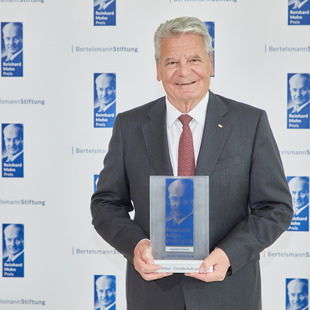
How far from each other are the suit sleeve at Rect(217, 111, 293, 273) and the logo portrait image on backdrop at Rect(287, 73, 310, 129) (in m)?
1.45

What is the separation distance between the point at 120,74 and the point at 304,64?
123 centimetres

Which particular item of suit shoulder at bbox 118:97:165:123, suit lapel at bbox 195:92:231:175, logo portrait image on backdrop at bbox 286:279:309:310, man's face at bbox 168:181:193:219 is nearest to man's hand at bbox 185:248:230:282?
man's face at bbox 168:181:193:219

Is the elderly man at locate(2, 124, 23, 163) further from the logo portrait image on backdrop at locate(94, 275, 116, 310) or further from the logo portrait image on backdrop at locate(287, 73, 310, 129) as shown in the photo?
the logo portrait image on backdrop at locate(287, 73, 310, 129)

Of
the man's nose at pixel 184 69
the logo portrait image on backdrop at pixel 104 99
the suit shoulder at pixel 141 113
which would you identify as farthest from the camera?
the logo portrait image on backdrop at pixel 104 99

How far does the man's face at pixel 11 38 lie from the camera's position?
10.5 feet

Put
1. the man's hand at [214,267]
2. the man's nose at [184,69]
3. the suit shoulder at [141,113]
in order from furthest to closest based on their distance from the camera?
the suit shoulder at [141,113]
the man's nose at [184,69]
the man's hand at [214,267]

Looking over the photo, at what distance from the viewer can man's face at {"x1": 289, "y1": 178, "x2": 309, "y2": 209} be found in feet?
10.1

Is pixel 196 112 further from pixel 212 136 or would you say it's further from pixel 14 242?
pixel 14 242

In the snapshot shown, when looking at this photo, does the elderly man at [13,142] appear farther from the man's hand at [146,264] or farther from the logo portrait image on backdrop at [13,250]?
the man's hand at [146,264]

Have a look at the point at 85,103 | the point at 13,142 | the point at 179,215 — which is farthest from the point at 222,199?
the point at 13,142

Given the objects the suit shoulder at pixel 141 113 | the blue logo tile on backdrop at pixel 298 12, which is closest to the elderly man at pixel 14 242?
the suit shoulder at pixel 141 113

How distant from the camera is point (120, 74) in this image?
314 centimetres

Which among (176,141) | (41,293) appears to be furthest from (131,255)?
(41,293)

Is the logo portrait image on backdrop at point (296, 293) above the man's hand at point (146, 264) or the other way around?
the other way around
